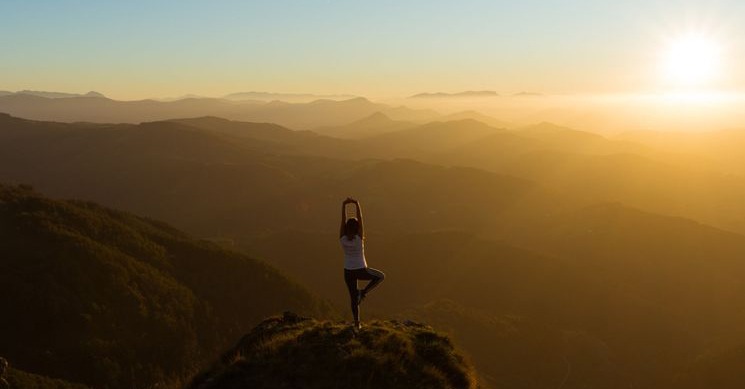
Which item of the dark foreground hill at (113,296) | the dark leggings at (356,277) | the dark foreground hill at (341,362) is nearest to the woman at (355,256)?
the dark leggings at (356,277)

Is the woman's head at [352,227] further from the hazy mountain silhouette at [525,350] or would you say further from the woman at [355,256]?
the hazy mountain silhouette at [525,350]

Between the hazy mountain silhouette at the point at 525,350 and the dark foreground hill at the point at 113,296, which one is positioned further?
the hazy mountain silhouette at the point at 525,350

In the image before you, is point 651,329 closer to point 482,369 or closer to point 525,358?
point 525,358

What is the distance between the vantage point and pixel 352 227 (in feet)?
40.3

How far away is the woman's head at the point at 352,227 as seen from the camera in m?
12.2

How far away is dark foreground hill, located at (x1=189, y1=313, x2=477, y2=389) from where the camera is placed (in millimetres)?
11336

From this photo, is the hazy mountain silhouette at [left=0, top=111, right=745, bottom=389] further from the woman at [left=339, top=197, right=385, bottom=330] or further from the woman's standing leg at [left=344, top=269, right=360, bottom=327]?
the woman at [left=339, top=197, right=385, bottom=330]

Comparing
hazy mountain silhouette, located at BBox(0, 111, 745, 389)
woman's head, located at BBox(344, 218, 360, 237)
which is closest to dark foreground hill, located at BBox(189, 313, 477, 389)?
woman's head, located at BBox(344, 218, 360, 237)

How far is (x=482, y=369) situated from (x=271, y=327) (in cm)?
5083

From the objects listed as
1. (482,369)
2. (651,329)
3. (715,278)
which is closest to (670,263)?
(715,278)

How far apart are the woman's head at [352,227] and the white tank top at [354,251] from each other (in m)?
0.14

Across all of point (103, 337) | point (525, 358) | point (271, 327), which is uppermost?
point (271, 327)

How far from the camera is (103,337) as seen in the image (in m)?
42.8

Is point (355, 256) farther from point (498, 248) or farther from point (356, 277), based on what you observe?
point (498, 248)
